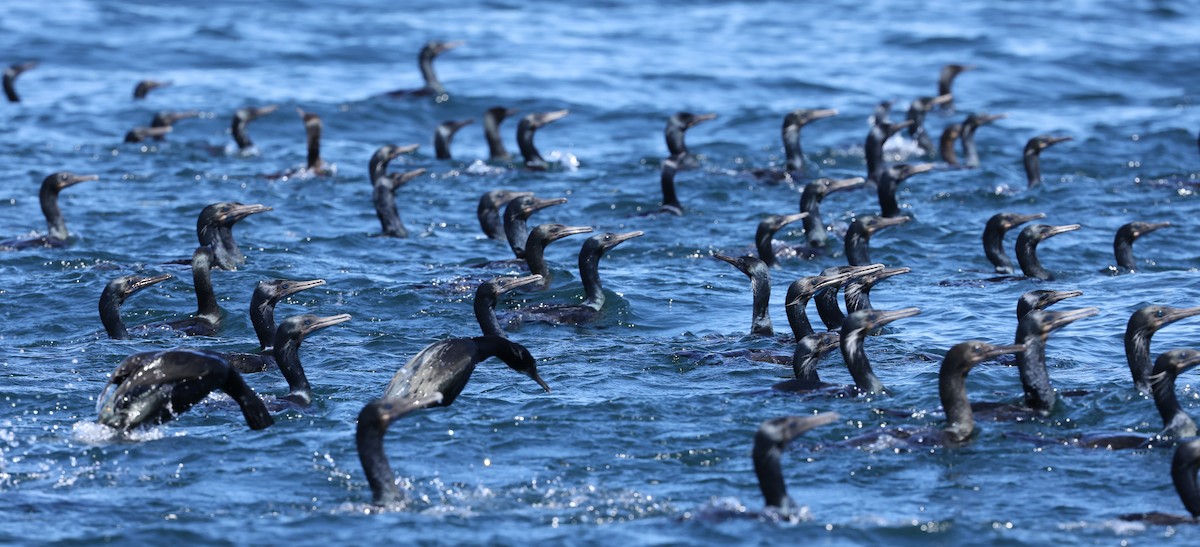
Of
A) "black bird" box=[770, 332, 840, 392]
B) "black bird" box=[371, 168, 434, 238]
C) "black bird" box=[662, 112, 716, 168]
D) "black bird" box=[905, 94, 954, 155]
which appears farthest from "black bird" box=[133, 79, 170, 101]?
"black bird" box=[770, 332, 840, 392]

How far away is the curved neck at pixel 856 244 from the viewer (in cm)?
1678

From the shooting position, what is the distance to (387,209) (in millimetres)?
18828

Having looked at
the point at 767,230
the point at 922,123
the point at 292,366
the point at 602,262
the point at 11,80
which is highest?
the point at 11,80

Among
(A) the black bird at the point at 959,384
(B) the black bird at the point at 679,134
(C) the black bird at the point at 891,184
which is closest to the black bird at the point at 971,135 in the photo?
(B) the black bird at the point at 679,134

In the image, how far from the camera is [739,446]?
11.0 metres

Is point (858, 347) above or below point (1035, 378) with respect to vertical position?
above

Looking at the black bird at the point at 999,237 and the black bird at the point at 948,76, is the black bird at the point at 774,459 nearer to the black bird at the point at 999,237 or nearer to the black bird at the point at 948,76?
the black bird at the point at 999,237

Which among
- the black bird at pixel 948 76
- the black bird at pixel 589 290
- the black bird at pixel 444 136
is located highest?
the black bird at pixel 948 76

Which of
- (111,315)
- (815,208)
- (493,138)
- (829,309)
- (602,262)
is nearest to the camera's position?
(111,315)

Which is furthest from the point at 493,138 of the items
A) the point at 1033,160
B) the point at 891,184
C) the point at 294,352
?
the point at 294,352

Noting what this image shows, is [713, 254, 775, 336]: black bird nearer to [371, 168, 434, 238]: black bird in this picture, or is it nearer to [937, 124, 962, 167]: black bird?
[371, 168, 434, 238]: black bird

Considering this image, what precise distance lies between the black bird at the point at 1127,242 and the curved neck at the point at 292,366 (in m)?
8.45

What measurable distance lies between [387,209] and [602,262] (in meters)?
2.57

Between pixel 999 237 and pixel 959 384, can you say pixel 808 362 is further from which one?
pixel 999 237
